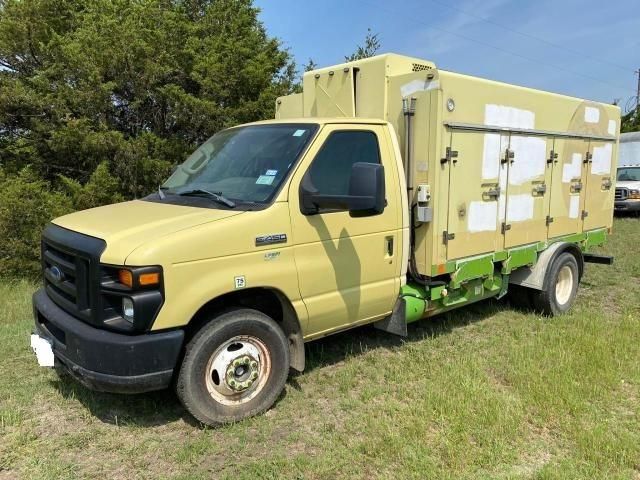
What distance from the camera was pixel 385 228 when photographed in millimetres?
4543

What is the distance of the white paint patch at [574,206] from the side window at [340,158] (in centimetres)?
333

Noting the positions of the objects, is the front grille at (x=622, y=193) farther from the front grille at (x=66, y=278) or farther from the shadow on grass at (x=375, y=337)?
the front grille at (x=66, y=278)

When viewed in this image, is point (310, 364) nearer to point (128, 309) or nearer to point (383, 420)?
point (383, 420)

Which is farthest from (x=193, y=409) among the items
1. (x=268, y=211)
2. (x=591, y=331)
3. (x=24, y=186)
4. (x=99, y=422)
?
(x=24, y=186)

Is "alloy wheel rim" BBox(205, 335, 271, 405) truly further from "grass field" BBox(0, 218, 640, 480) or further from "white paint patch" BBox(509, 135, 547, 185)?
"white paint patch" BBox(509, 135, 547, 185)

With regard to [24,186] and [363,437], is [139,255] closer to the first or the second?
[363,437]

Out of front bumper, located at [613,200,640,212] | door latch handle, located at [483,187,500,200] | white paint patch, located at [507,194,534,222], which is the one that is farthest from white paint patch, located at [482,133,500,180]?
front bumper, located at [613,200,640,212]

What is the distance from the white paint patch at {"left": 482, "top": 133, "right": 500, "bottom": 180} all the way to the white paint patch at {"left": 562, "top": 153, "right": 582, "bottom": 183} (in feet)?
4.83

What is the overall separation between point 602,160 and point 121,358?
21.4 ft

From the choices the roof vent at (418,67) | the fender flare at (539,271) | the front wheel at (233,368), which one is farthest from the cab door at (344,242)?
the fender flare at (539,271)

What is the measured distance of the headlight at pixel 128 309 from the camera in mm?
3330

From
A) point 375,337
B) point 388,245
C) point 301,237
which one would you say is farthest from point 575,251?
point 301,237

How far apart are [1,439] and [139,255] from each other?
1.72m

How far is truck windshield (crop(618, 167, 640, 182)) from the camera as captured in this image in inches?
764
